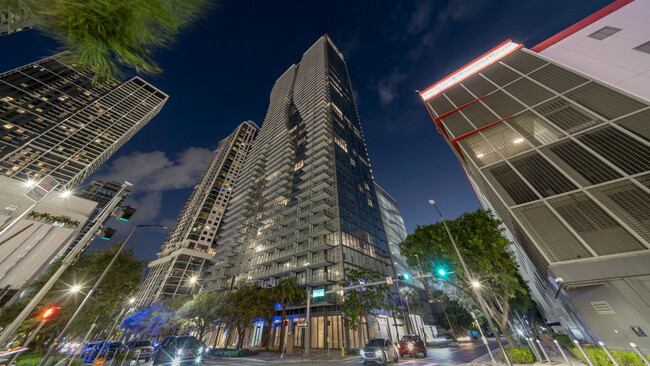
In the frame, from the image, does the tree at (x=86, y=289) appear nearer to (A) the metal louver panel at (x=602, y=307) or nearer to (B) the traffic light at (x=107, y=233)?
(B) the traffic light at (x=107, y=233)

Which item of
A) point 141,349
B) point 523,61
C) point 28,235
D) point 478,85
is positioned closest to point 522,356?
point 478,85

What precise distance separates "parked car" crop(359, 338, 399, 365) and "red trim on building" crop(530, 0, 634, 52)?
122 feet

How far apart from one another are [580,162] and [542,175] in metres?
2.26

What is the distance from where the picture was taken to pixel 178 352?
11461mm

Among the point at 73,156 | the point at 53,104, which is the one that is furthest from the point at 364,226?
the point at 53,104

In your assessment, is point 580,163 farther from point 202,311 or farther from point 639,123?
point 202,311

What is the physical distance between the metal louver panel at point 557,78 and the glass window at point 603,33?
462 cm

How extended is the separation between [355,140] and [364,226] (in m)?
28.6

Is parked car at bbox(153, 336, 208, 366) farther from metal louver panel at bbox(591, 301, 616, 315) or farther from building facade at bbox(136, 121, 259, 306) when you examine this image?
building facade at bbox(136, 121, 259, 306)

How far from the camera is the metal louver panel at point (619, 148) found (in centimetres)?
1391

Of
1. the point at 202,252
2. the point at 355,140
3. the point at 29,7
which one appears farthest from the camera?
the point at 202,252

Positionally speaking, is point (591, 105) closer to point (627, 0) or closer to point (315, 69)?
point (627, 0)

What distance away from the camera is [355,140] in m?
63.8

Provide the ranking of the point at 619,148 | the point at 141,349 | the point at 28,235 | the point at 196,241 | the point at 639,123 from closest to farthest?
the point at 619,148 < the point at 639,123 < the point at 141,349 < the point at 28,235 < the point at 196,241
